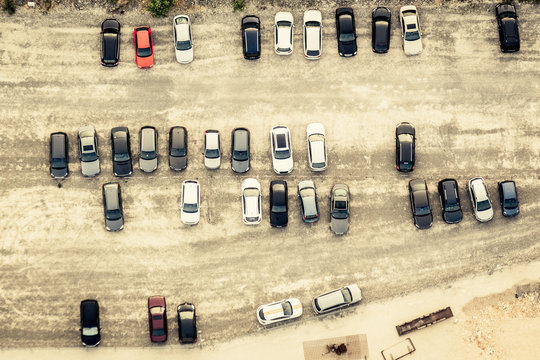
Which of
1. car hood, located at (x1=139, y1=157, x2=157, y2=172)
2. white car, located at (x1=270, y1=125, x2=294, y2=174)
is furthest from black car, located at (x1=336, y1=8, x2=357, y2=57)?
car hood, located at (x1=139, y1=157, x2=157, y2=172)

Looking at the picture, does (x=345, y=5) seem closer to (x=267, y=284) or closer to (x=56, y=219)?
(x=267, y=284)

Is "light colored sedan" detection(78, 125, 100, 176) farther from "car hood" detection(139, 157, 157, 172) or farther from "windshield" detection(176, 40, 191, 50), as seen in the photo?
"windshield" detection(176, 40, 191, 50)

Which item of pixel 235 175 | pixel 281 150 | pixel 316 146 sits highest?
pixel 316 146

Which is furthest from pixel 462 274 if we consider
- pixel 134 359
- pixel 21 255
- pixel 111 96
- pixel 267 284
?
→ pixel 21 255

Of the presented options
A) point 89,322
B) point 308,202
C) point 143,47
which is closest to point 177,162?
point 143,47

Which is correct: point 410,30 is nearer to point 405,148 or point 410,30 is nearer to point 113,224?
point 405,148

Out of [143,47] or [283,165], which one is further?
[283,165]
